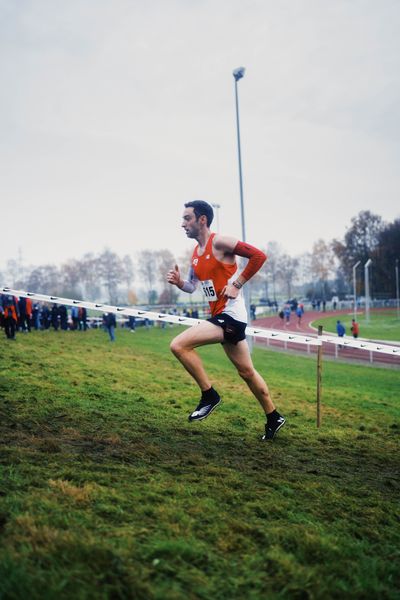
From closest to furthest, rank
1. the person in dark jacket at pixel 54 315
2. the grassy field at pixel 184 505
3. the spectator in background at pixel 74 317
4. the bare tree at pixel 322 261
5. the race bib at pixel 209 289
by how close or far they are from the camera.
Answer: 1. the grassy field at pixel 184 505
2. the race bib at pixel 209 289
3. the person in dark jacket at pixel 54 315
4. the spectator in background at pixel 74 317
5. the bare tree at pixel 322 261

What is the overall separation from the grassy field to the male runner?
3.08 feet

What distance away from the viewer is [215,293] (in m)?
5.29

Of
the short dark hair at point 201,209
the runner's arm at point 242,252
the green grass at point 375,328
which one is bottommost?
the green grass at point 375,328

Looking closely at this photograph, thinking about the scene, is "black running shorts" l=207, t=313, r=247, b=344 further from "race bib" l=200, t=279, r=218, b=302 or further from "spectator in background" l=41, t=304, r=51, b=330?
"spectator in background" l=41, t=304, r=51, b=330

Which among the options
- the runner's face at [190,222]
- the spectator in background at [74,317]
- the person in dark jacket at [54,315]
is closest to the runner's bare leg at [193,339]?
the runner's face at [190,222]

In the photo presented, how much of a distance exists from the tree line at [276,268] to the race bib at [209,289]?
7235 cm

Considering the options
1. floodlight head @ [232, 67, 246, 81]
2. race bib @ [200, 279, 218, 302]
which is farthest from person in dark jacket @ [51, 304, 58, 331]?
race bib @ [200, 279, 218, 302]

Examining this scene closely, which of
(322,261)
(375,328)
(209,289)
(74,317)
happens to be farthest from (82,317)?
(322,261)

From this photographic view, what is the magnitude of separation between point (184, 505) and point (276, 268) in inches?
4552

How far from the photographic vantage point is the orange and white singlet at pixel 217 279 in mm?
5230

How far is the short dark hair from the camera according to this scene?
5.46 m

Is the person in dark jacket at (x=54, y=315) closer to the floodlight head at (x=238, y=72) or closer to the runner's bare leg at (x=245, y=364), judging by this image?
the floodlight head at (x=238, y=72)

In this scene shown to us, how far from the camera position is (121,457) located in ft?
14.4

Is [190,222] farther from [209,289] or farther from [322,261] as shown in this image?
[322,261]
